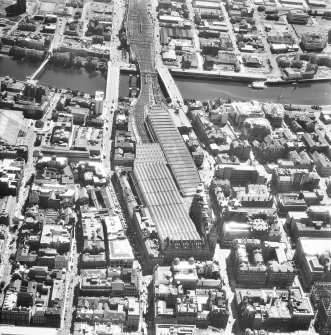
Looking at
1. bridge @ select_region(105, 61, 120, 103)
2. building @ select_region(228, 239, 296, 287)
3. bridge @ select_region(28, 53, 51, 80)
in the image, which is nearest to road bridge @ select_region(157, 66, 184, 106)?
bridge @ select_region(105, 61, 120, 103)

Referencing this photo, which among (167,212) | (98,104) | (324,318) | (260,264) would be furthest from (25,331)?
(98,104)

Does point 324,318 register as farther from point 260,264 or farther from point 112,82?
point 112,82

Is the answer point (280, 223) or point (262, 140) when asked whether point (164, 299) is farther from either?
point (262, 140)

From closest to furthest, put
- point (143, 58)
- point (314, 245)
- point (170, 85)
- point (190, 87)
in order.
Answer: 1. point (314, 245)
2. point (170, 85)
3. point (190, 87)
4. point (143, 58)

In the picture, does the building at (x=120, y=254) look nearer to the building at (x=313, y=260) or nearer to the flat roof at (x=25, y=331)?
the flat roof at (x=25, y=331)

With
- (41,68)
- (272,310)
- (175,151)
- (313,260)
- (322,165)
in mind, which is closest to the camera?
(272,310)

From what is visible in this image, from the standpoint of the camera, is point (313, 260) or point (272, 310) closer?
point (272, 310)

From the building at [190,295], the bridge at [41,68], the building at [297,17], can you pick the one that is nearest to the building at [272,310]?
the building at [190,295]
